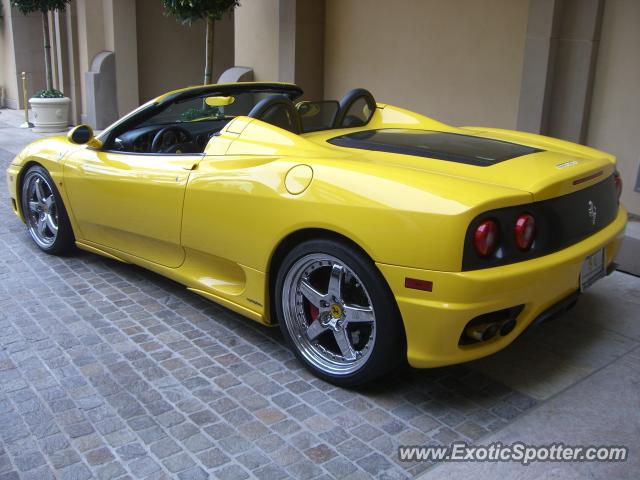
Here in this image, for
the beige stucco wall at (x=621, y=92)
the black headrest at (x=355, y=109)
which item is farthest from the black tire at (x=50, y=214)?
the beige stucco wall at (x=621, y=92)

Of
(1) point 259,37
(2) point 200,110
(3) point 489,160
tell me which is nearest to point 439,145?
(3) point 489,160

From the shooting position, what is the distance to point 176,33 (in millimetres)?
15477

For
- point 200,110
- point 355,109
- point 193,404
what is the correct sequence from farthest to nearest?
point 200,110 → point 355,109 → point 193,404

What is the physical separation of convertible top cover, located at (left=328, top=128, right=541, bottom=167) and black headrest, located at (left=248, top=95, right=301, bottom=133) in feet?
1.03

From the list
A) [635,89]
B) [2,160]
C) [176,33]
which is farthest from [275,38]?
[176,33]

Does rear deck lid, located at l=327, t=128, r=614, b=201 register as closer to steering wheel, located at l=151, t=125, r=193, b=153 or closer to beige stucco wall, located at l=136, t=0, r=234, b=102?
steering wheel, located at l=151, t=125, r=193, b=153

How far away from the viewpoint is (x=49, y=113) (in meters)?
14.0

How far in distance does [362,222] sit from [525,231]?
2.41 ft

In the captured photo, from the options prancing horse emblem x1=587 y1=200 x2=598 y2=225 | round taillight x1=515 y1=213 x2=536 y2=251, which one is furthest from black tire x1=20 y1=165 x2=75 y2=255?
prancing horse emblem x1=587 y1=200 x2=598 y2=225

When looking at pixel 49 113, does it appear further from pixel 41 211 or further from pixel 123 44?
pixel 41 211

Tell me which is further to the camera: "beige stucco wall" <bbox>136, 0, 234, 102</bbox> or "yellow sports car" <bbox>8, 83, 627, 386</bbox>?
"beige stucco wall" <bbox>136, 0, 234, 102</bbox>

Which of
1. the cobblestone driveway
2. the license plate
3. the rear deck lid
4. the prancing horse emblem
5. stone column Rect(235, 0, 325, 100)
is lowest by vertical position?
the cobblestone driveway

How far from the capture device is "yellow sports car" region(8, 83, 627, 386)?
3.02 metres

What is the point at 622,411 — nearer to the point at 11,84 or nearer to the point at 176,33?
the point at 176,33
